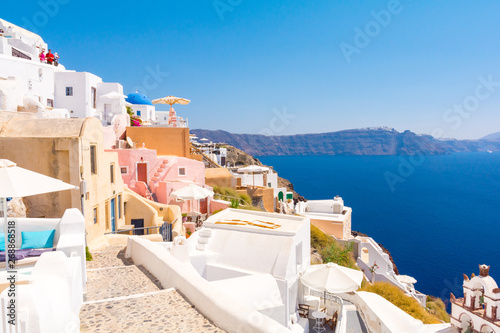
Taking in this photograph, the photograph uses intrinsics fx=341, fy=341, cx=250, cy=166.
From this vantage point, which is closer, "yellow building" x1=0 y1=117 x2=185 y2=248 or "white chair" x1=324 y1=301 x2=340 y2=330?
"yellow building" x1=0 y1=117 x2=185 y2=248

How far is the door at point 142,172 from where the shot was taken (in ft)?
75.0

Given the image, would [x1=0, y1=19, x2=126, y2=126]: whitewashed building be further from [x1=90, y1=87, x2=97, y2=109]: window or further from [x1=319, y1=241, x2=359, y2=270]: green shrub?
[x1=319, y1=241, x2=359, y2=270]: green shrub

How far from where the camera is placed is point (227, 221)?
1431 centimetres

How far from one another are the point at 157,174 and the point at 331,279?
14.9m

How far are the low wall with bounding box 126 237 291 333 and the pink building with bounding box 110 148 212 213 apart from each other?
13126mm

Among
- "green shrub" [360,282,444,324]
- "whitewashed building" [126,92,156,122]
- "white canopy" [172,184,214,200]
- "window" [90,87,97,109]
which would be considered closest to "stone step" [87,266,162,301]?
"white canopy" [172,184,214,200]

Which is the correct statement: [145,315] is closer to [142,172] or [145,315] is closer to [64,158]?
[64,158]

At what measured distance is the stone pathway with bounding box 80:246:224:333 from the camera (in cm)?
516

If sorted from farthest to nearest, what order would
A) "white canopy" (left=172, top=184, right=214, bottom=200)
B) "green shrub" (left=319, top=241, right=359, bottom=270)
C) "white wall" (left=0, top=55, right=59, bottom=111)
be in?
"white wall" (left=0, top=55, right=59, bottom=111), "green shrub" (left=319, top=241, right=359, bottom=270), "white canopy" (left=172, top=184, right=214, bottom=200)

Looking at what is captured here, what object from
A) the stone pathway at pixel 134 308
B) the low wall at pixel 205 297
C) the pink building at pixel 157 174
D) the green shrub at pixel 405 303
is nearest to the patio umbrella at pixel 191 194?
the pink building at pixel 157 174

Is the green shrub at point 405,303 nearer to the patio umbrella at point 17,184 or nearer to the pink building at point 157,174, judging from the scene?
the pink building at point 157,174

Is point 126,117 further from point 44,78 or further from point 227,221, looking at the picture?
point 227,221

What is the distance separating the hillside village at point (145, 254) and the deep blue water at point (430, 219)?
3486cm

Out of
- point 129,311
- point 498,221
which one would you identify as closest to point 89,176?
point 129,311
